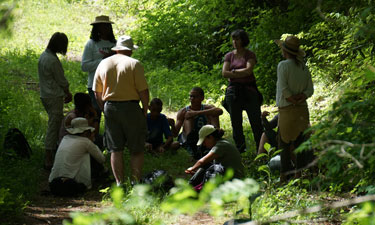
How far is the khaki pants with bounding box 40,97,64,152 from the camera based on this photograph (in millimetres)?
7656

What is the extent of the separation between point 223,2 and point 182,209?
34.3 ft

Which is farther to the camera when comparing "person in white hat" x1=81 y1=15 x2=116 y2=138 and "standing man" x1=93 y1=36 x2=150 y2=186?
"person in white hat" x1=81 y1=15 x2=116 y2=138

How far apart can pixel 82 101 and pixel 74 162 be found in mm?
1178

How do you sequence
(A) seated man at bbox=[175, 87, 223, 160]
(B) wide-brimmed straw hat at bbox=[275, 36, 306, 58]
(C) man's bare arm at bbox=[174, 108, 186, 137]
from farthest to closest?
(C) man's bare arm at bbox=[174, 108, 186, 137], (A) seated man at bbox=[175, 87, 223, 160], (B) wide-brimmed straw hat at bbox=[275, 36, 306, 58]

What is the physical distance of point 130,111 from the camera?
20.5ft

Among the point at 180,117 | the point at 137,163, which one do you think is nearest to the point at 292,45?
the point at 137,163

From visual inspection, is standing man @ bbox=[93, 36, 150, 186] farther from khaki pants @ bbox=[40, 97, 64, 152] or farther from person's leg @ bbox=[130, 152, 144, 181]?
khaki pants @ bbox=[40, 97, 64, 152]

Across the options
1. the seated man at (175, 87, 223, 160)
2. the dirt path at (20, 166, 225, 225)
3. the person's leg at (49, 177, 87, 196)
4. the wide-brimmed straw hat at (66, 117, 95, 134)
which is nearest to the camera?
the dirt path at (20, 166, 225, 225)

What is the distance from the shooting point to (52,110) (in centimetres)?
766

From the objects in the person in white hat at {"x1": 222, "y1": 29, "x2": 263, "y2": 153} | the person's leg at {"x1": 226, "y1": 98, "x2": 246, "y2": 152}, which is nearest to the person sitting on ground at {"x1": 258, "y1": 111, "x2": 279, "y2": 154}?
the person in white hat at {"x1": 222, "y1": 29, "x2": 263, "y2": 153}

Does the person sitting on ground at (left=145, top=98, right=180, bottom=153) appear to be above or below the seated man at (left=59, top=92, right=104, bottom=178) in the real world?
below

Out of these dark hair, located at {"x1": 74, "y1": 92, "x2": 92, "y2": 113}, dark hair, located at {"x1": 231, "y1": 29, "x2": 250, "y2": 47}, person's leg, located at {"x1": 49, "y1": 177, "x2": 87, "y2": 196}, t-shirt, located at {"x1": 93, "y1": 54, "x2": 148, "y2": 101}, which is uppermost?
dark hair, located at {"x1": 231, "y1": 29, "x2": 250, "y2": 47}

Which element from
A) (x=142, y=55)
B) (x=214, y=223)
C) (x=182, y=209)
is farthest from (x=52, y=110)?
(x=142, y=55)

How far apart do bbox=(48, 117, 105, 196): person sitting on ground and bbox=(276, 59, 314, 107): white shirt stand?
8.11 feet
